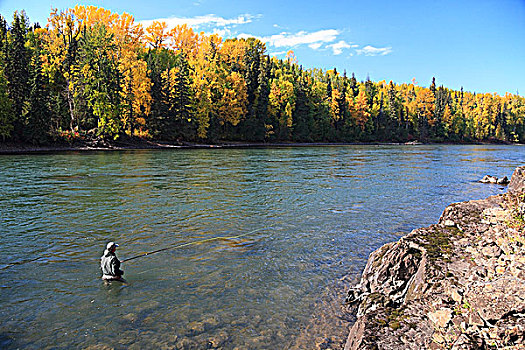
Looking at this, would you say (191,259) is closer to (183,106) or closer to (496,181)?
(496,181)

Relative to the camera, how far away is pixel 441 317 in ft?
15.8

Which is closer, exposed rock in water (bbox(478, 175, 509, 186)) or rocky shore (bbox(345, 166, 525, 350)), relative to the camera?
rocky shore (bbox(345, 166, 525, 350))

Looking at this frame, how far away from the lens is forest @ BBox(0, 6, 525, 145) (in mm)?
49812

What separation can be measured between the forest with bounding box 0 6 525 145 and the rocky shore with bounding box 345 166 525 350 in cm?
5099

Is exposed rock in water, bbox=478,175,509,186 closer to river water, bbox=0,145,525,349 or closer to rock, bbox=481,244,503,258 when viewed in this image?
river water, bbox=0,145,525,349

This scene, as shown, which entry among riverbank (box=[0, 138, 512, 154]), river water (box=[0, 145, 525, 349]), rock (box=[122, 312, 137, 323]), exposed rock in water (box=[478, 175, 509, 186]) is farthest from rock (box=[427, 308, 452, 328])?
riverbank (box=[0, 138, 512, 154])

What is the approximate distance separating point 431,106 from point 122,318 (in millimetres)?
144777

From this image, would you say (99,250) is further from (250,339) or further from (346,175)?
(346,175)

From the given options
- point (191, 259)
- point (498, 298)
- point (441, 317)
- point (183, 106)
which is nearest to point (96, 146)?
point (183, 106)

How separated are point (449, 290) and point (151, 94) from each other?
2663 inches

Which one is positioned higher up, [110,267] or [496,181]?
[496,181]

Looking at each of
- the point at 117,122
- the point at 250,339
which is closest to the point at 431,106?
the point at 117,122

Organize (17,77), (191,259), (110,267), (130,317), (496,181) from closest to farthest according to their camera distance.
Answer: (130,317) < (110,267) < (191,259) < (496,181) < (17,77)

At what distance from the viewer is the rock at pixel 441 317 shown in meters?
4.68
